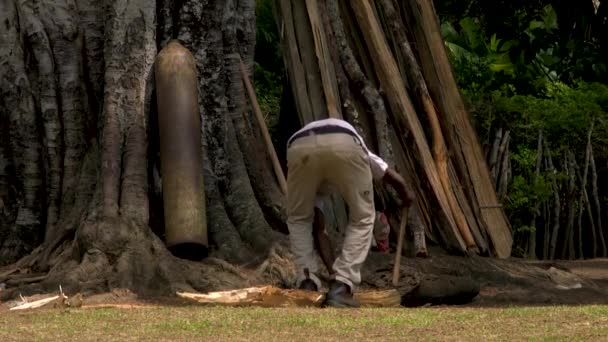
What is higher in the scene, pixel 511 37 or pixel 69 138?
pixel 511 37

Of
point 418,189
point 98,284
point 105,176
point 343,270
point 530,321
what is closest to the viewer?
point 530,321

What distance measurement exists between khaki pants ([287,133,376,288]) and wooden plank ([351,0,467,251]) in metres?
3.41

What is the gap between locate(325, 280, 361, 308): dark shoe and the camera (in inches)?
350

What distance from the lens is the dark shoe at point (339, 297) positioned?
29.2 feet

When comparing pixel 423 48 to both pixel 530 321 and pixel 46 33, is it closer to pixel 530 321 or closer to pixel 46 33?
pixel 46 33

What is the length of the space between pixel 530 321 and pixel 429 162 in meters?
4.74

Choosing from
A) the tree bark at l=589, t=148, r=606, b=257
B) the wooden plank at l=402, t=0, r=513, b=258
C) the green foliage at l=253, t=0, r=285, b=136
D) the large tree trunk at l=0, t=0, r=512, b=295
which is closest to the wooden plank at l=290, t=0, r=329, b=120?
the large tree trunk at l=0, t=0, r=512, b=295

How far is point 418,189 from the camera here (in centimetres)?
1258

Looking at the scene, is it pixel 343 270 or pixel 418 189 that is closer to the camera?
pixel 343 270

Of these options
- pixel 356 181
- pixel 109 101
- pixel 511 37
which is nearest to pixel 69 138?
pixel 109 101

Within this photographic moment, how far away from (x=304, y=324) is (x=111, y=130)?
11.6 ft

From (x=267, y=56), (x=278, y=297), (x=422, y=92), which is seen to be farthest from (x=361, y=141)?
(x=267, y=56)

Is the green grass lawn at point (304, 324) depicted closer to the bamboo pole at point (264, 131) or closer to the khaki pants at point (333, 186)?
the khaki pants at point (333, 186)

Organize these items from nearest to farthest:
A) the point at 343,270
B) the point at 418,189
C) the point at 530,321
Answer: the point at 530,321 < the point at 343,270 < the point at 418,189
